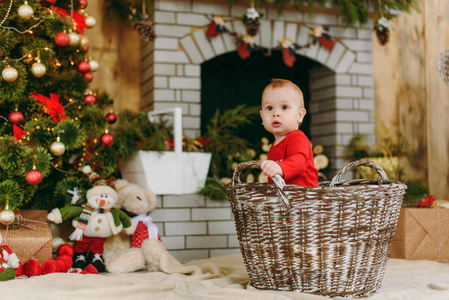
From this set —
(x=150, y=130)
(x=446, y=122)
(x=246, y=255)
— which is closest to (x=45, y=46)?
(x=150, y=130)

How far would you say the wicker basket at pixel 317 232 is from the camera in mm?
1403

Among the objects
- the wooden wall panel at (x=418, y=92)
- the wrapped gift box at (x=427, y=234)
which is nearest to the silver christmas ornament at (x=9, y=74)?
the wrapped gift box at (x=427, y=234)

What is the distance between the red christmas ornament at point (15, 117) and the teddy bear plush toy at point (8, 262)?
489 mm

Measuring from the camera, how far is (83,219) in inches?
80.7

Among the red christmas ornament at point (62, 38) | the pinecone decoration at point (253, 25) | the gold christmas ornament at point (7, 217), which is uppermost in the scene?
the pinecone decoration at point (253, 25)

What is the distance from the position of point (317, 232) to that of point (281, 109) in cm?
43

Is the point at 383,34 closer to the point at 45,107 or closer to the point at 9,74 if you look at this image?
the point at 45,107

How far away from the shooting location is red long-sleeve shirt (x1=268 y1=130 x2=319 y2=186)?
1.45m

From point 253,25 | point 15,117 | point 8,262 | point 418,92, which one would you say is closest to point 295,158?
point 8,262

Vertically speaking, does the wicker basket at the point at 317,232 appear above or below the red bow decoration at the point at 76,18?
below

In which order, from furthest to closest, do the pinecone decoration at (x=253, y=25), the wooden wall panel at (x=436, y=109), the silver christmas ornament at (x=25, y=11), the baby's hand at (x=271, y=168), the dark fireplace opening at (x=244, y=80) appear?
the wooden wall panel at (x=436, y=109) → the dark fireplace opening at (x=244, y=80) → the pinecone decoration at (x=253, y=25) → the silver christmas ornament at (x=25, y=11) → the baby's hand at (x=271, y=168)

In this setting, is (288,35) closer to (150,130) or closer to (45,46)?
(150,130)

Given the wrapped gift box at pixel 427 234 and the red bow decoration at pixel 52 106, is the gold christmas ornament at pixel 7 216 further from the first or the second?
the wrapped gift box at pixel 427 234

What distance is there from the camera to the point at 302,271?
1.46m
